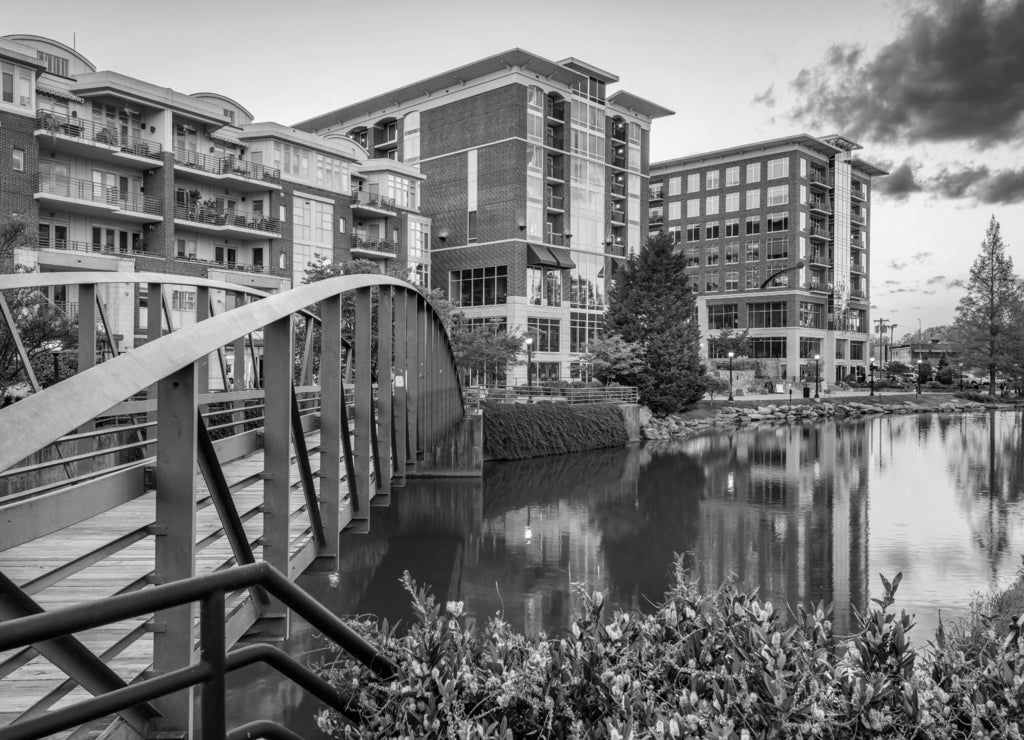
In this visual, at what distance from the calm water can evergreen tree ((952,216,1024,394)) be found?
147ft

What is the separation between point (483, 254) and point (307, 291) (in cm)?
5235

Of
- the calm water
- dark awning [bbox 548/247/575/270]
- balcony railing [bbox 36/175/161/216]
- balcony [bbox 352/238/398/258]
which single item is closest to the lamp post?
the calm water

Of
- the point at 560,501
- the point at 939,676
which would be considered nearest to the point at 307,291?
the point at 939,676

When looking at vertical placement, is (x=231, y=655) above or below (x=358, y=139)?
below

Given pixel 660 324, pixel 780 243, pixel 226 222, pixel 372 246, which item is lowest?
pixel 660 324

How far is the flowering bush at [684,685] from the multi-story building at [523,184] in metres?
48.3

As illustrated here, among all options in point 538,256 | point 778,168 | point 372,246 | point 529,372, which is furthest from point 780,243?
point 372,246

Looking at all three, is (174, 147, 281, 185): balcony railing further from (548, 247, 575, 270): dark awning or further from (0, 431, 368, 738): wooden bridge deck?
(0, 431, 368, 738): wooden bridge deck

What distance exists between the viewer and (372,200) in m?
52.8

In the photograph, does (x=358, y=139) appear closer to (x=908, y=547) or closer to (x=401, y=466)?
(x=908, y=547)

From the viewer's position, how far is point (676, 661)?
4477mm

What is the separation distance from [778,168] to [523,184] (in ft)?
133

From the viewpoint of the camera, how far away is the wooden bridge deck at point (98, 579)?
325cm

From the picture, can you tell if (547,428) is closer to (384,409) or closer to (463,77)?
(384,409)
